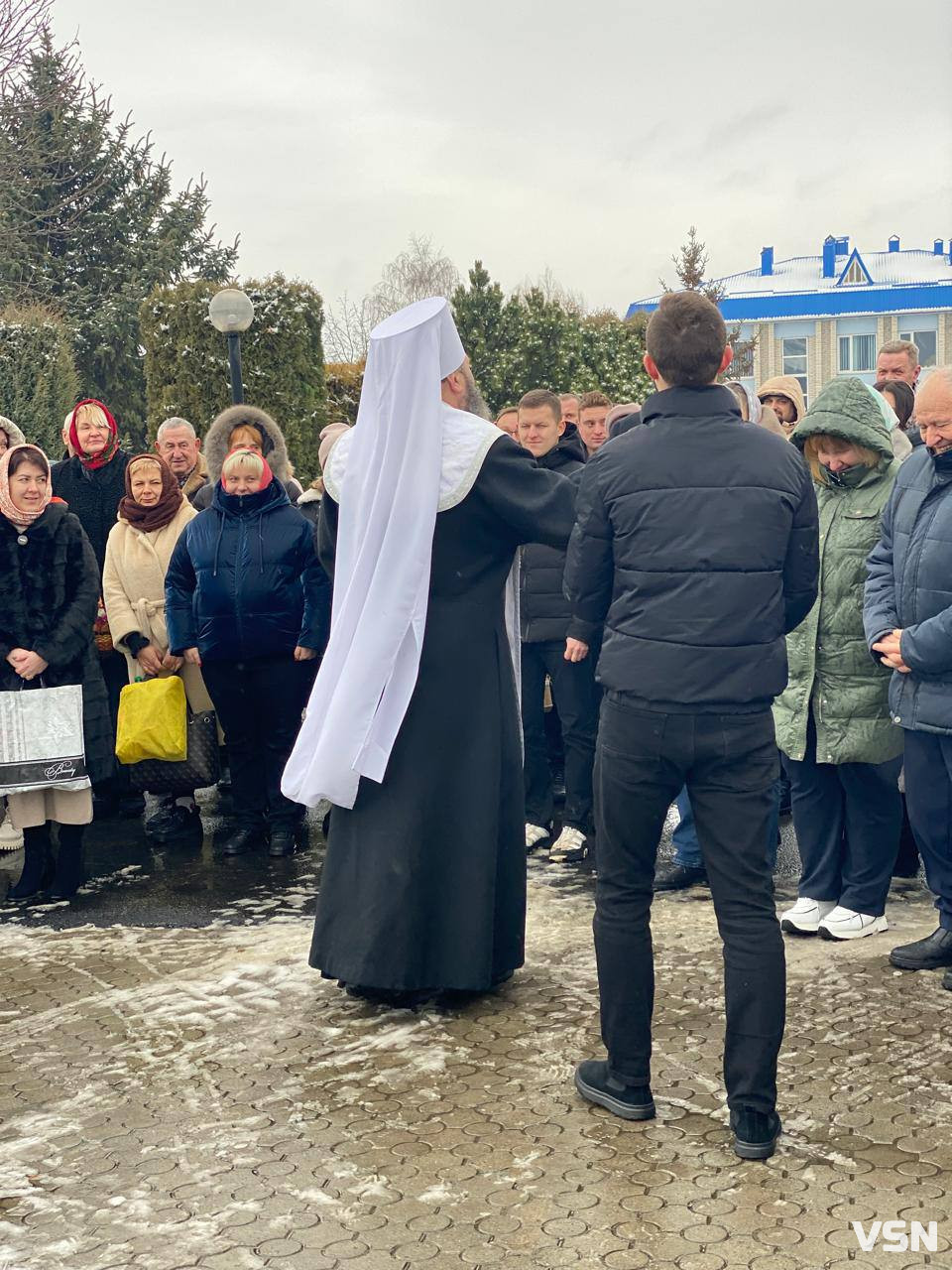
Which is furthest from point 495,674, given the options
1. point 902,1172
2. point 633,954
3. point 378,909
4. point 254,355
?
point 254,355

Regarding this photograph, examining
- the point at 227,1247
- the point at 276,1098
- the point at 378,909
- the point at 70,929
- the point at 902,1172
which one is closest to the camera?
the point at 227,1247

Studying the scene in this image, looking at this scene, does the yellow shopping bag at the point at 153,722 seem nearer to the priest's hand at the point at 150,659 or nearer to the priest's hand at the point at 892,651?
the priest's hand at the point at 150,659

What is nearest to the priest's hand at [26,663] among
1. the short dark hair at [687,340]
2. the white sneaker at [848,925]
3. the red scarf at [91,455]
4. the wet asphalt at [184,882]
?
the wet asphalt at [184,882]

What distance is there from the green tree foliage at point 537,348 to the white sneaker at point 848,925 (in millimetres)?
19158

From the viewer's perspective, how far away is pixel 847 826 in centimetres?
574

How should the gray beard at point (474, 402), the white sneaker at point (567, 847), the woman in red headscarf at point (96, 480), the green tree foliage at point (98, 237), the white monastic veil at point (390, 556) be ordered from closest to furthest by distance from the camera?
the white monastic veil at point (390, 556) < the gray beard at point (474, 402) < the white sneaker at point (567, 847) < the woman in red headscarf at point (96, 480) < the green tree foliage at point (98, 237)

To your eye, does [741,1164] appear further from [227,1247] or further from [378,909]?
[378,909]

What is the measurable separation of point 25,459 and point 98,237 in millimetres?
25754

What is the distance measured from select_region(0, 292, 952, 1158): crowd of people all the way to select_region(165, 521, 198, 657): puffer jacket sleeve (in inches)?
0.7

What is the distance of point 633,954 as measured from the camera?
3953 mm

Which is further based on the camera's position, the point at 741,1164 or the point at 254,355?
the point at 254,355

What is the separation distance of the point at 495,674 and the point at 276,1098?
1607 millimetres

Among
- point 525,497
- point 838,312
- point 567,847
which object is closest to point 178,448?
point 567,847

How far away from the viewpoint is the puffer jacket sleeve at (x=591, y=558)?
3934 mm
